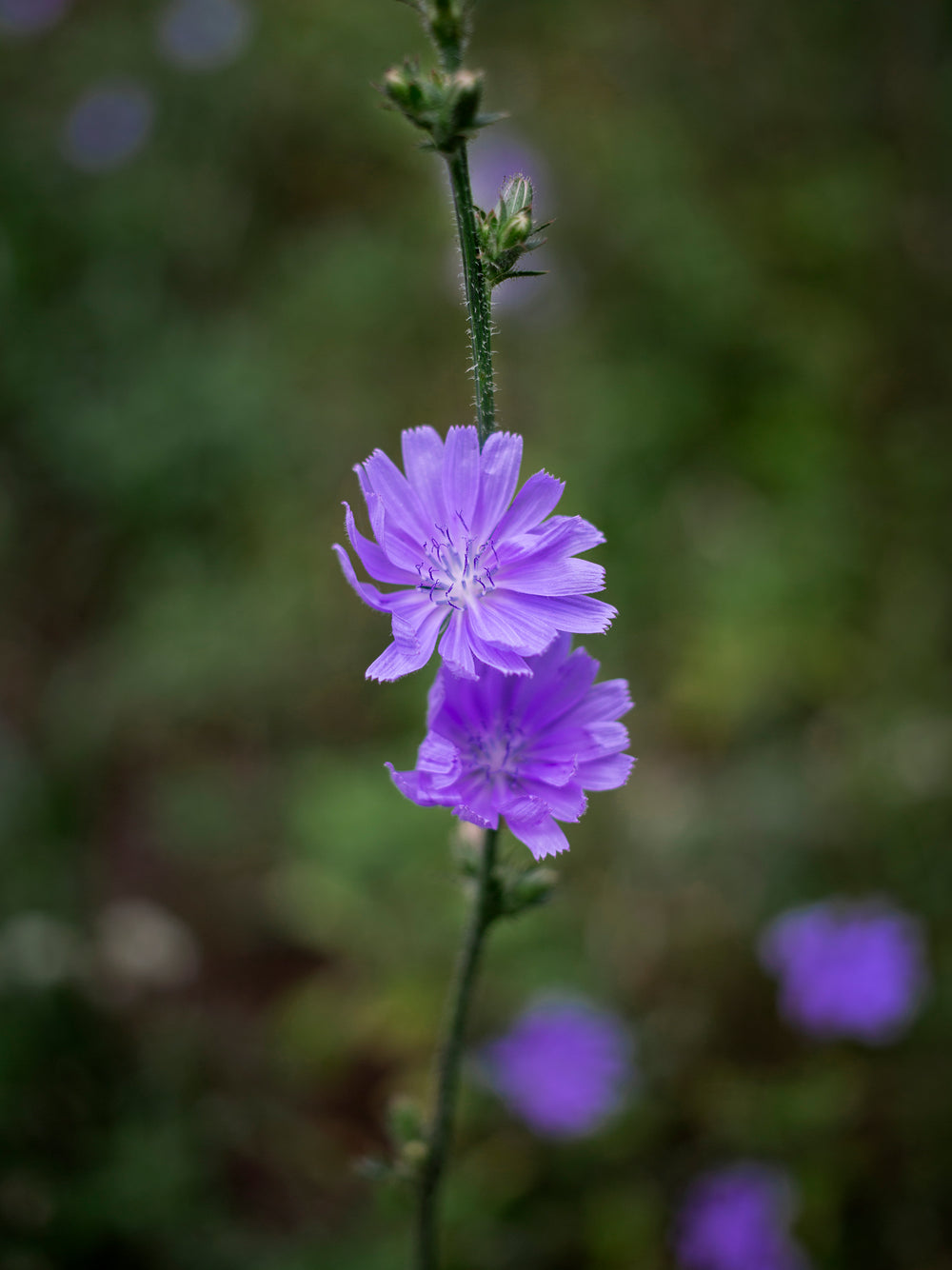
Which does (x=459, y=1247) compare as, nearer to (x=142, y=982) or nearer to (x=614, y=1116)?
(x=614, y=1116)

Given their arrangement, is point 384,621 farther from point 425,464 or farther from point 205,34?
point 205,34

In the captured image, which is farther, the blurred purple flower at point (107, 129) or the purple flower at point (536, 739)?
the blurred purple flower at point (107, 129)

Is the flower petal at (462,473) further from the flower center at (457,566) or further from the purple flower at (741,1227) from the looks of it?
the purple flower at (741,1227)

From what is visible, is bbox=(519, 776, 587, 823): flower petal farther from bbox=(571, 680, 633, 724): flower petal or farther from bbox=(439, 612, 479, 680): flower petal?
bbox=(439, 612, 479, 680): flower petal

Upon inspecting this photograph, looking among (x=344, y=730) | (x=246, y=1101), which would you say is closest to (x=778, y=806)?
(x=344, y=730)

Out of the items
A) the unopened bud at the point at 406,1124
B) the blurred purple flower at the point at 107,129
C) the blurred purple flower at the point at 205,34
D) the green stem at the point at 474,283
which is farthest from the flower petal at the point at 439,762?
the blurred purple flower at the point at 205,34

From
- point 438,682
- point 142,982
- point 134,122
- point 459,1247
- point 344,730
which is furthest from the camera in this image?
point 134,122
